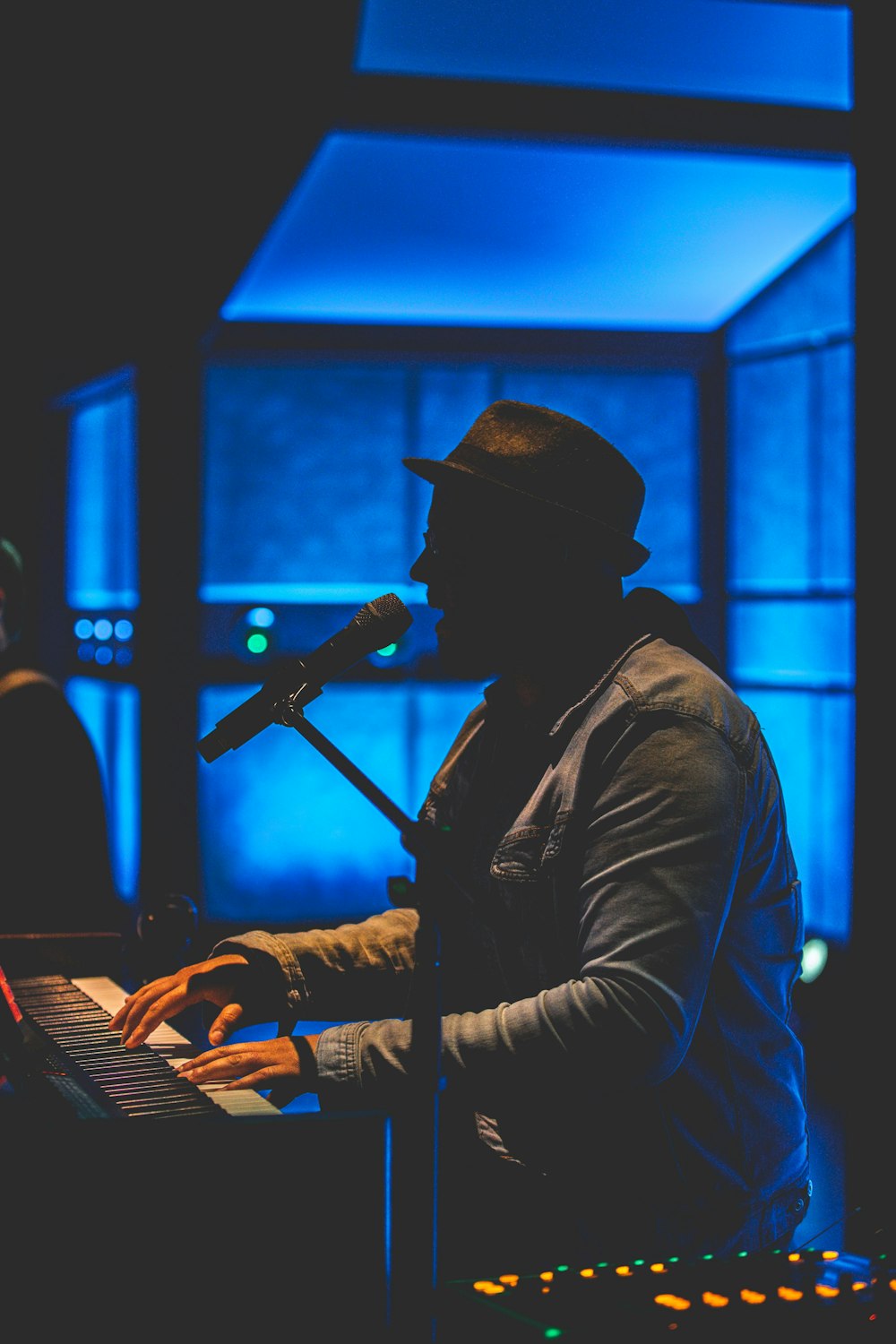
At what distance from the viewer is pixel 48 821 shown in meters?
2.99

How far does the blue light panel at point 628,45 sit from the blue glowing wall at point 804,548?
4.77ft

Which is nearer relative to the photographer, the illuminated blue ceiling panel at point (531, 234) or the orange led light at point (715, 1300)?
the orange led light at point (715, 1300)

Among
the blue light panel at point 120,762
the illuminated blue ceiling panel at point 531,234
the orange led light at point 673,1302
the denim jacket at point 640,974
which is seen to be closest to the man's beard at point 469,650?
the denim jacket at point 640,974

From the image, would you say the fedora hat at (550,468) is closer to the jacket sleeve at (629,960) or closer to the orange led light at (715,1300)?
the jacket sleeve at (629,960)

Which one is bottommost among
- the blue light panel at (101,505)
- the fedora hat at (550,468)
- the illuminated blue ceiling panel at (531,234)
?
the fedora hat at (550,468)

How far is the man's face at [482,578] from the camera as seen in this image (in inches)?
75.0

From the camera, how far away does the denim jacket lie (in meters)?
1.64

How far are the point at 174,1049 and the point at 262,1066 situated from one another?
23 centimetres

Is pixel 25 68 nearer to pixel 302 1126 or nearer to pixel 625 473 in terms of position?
pixel 625 473

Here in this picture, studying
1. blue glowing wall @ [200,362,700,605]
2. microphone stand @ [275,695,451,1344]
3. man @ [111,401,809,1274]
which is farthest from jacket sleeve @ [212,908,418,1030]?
blue glowing wall @ [200,362,700,605]

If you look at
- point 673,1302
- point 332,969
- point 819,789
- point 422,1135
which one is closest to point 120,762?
point 819,789

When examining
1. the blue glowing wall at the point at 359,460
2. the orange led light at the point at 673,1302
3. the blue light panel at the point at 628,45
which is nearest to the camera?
the orange led light at the point at 673,1302

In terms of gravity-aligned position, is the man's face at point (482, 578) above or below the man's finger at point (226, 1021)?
above

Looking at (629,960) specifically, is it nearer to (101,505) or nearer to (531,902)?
(531,902)
